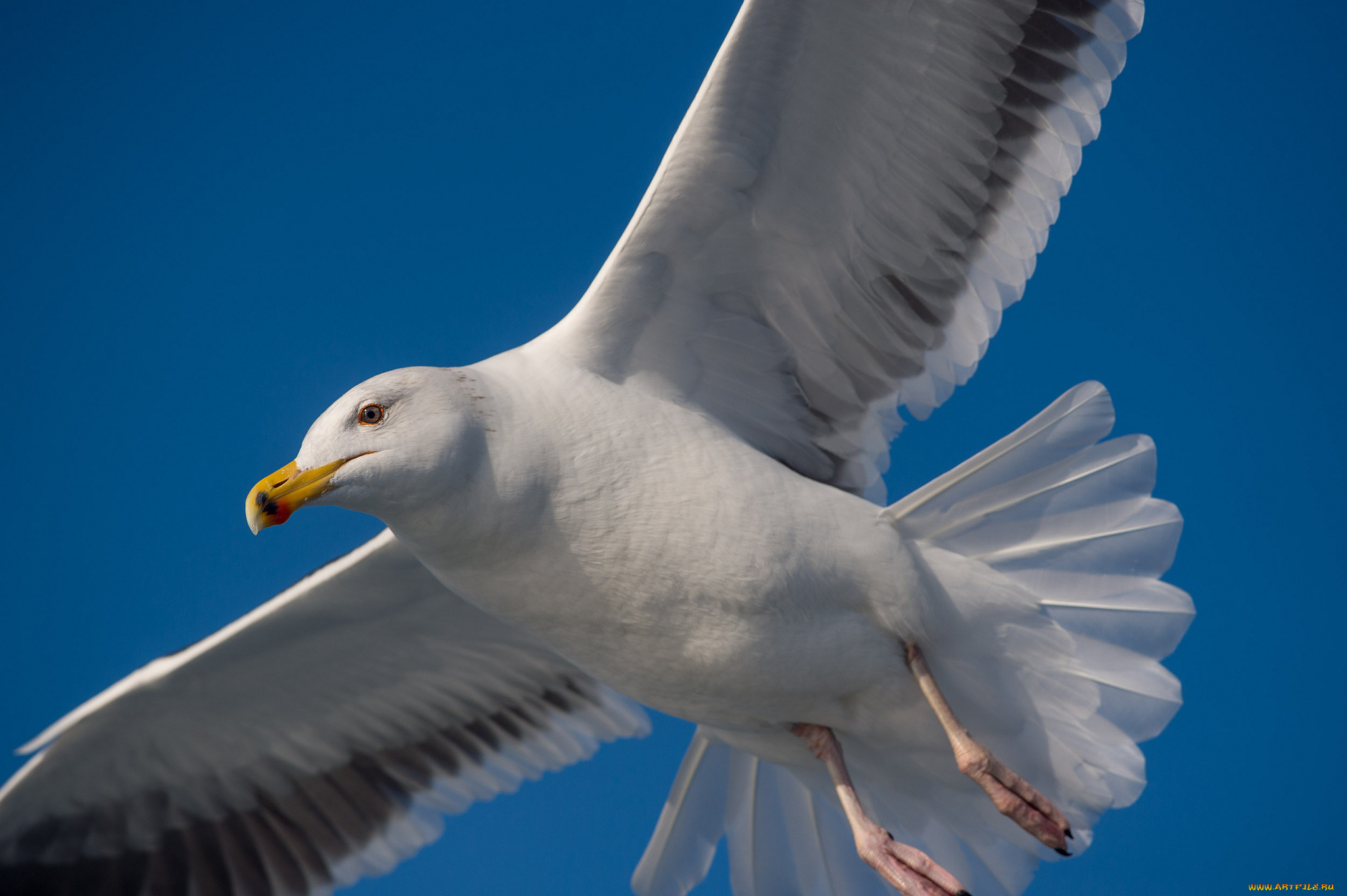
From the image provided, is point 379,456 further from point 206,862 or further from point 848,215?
point 206,862

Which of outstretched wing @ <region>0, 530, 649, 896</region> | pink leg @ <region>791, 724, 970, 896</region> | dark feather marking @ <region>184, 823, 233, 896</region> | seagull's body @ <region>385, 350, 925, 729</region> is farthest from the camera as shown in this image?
dark feather marking @ <region>184, 823, 233, 896</region>

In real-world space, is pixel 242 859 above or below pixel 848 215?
below

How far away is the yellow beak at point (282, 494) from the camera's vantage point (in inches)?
88.6

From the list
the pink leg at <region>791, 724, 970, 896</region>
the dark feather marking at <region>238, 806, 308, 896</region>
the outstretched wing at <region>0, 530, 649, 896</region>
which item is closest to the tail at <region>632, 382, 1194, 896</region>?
the pink leg at <region>791, 724, 970, 896</region>

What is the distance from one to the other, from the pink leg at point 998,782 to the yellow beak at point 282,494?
1201 mm

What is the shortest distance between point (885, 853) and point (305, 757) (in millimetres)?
1661

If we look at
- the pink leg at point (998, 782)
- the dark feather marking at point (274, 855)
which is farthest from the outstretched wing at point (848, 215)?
the dark feather marking at point (274, 855)

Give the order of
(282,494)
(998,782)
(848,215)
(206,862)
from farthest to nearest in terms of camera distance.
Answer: (206,862), (848,215), (998,782), (282,494)

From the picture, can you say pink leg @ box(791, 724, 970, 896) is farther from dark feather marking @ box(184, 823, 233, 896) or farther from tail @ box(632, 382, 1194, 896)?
dark feather marking @ box(184, 823, 233, 896)

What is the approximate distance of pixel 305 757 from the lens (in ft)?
11.5

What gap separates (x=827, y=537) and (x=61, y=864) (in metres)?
2.23

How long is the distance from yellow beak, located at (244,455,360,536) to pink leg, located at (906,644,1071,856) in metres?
1.20

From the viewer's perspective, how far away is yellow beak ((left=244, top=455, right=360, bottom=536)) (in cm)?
225

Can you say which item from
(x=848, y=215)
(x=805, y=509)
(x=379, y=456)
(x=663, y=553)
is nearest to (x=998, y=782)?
(x=805, y=509)
